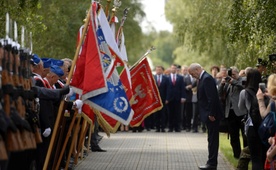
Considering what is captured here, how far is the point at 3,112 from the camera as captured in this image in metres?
9.84

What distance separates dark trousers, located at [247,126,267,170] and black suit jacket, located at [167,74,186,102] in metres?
16.9

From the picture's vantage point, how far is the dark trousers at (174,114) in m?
32.2

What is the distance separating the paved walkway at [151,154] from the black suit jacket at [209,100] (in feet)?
4.29

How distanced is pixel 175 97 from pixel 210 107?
14.5 metres

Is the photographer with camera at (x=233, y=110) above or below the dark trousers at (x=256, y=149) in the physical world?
above

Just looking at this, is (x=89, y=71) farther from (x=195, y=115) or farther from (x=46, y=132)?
(x=195, y=115)

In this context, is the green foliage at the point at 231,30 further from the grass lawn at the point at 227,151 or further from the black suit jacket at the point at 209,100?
the grass lawn at the point at 227,151

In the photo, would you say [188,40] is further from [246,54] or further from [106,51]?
[106,51]

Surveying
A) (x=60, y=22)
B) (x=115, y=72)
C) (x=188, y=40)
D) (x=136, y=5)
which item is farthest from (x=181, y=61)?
(x=115, y=72)

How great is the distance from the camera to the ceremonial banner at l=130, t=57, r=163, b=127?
908 inches

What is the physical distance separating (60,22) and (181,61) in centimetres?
3805

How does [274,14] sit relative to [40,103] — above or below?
above

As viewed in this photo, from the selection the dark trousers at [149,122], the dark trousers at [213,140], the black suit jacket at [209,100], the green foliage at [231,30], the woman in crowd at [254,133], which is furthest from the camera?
the dark trousers at [149,122]

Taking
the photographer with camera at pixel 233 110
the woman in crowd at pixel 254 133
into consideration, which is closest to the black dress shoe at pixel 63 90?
the woman in crowd at pixel 254 133
